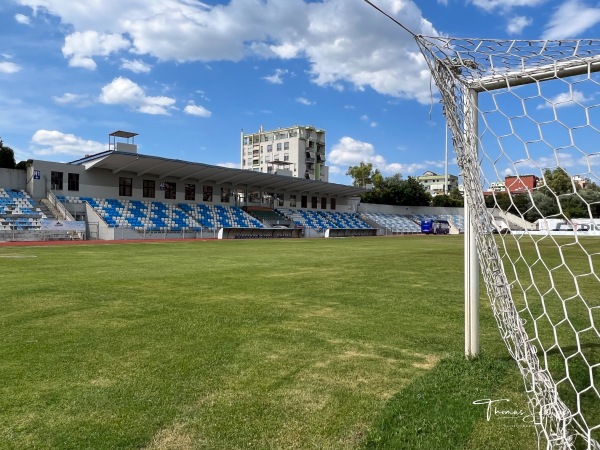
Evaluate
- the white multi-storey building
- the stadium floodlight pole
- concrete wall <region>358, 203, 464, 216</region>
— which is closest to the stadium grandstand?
concrete wall <region>358, 203, 464, 216</region>

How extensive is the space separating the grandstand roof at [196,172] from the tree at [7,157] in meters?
14.8

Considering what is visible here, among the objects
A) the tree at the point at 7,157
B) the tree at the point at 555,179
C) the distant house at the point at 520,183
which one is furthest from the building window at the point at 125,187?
the tree at the point at 555,179

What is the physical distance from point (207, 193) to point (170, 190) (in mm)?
Result: 4826

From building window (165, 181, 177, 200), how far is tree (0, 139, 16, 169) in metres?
18.9

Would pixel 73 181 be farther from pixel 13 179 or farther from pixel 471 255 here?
pixel 471 255

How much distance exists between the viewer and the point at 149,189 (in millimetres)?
44312

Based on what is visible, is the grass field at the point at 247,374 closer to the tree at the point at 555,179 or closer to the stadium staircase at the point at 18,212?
the tree at the point at 555,179

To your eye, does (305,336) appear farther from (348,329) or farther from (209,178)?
(209,178)

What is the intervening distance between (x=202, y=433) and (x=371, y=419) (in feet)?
4.00

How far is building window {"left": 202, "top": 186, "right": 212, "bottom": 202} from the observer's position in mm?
49219

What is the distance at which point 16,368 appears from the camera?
428cm

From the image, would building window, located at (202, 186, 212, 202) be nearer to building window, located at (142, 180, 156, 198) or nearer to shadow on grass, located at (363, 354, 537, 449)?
building window, located at (142, 180, 156, 198)

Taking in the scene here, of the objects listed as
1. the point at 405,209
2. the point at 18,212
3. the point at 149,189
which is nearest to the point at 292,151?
the point at 405,209

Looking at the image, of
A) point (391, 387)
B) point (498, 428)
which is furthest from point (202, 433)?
point (498, 428)
